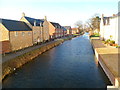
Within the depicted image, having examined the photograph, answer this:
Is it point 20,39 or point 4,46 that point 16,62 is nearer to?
point 4,46

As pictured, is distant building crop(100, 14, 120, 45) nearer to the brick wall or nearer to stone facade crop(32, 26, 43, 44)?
stone facade crop(32, 26, 43, 44)

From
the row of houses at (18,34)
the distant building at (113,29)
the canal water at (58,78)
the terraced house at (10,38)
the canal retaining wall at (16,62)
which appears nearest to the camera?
the canal water at (58,78)

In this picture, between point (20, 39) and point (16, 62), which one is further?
point (20, 39)

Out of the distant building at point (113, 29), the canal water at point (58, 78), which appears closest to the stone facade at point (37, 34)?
the distant building at point (113, 29)

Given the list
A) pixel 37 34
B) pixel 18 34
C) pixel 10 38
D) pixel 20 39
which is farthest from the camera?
pixel 37 34

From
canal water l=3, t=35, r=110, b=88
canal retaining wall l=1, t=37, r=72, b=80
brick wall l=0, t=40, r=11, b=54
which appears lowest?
canal water l=3, t=35, r=110, b=88

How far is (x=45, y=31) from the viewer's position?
48.4m

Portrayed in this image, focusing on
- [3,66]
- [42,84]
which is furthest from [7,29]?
[42,84]

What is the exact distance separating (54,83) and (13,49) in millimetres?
14726

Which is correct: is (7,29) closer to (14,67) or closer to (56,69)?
(14,67)

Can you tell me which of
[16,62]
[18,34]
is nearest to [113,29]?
[18,34]

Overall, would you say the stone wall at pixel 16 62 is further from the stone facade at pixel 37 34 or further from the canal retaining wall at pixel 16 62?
the stone facade at pixel 37 34

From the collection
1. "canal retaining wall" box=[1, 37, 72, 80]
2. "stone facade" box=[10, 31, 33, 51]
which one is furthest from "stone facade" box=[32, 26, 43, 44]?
"canal retaining wall" box=[1, 37, 72, 80]

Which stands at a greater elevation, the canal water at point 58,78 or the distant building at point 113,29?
the distant building at point 113,29
